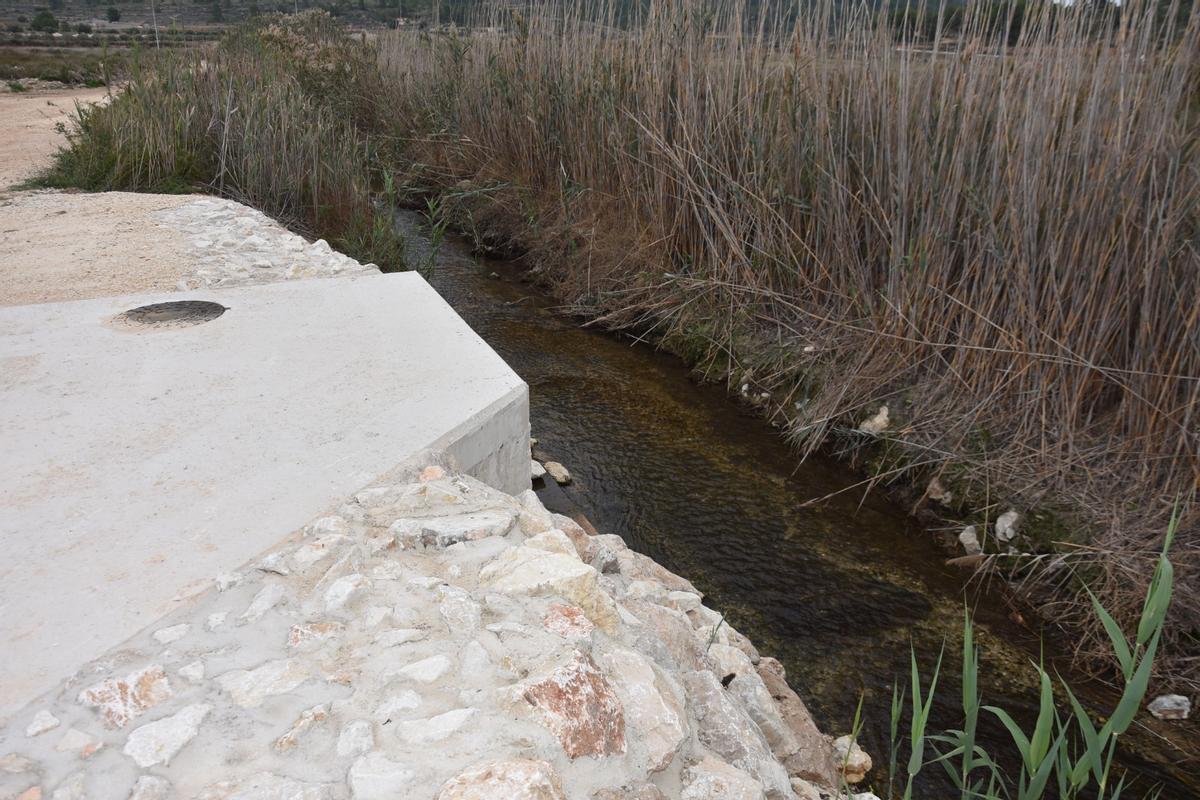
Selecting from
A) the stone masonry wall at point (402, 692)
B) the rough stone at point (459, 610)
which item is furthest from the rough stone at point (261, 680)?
the rough stone at point (459, 610)

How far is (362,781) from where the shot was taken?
114 centimetres

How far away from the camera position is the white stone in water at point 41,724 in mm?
1208

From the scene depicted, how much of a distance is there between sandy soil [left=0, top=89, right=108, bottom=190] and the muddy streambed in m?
3.41

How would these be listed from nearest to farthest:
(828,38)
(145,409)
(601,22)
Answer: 1. (145,409)
2. (828,38)
3. (601,22)

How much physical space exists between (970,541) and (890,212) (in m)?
1.31

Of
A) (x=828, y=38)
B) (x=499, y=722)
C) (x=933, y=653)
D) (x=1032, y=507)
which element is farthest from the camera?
(x=828, y=38)

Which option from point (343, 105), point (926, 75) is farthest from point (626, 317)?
point (343, 105)

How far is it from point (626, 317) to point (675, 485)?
1.57 meters

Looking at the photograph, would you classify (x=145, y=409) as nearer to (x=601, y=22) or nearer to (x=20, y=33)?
(x=601, y=22)

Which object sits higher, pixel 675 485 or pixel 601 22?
pixel 601 22

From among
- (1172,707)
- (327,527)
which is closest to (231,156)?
(327,527)

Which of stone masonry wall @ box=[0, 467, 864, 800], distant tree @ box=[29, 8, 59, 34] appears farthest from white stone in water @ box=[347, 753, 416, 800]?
distant tree @ box=[29, 8, 59, 34]

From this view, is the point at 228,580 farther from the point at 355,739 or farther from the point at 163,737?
the point at 355,739

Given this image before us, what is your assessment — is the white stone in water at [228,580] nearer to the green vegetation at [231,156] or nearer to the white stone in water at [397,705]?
the white stone in water at [397,705]
